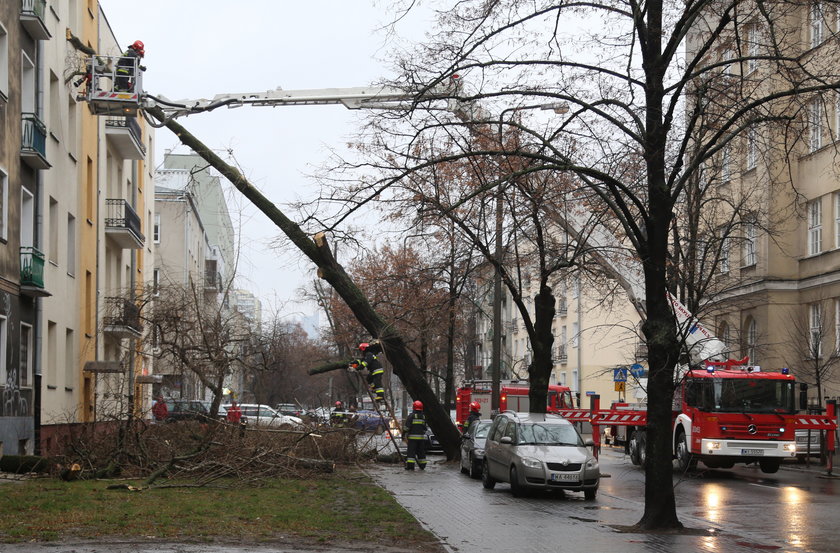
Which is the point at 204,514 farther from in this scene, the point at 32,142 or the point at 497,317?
the point at 497,317

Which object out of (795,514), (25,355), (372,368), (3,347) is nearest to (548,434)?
(795,514)

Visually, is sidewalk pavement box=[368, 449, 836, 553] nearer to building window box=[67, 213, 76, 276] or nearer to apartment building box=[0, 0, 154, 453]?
apartment building box=[0, 0, 154, 453]

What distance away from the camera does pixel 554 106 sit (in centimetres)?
1805

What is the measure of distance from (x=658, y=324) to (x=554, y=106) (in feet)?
15.1

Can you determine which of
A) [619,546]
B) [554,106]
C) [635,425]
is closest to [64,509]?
[619,546]

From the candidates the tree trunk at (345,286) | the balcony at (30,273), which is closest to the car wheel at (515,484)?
the tree trunk at (345,286)

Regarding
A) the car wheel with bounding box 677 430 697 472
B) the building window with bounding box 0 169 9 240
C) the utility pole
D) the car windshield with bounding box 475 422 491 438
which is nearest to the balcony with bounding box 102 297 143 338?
the building window with bounding box 0 169 9 240

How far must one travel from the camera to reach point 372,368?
27234 mm

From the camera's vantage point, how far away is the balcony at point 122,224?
123ft

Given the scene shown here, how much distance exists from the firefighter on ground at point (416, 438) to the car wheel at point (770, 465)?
8.62 metres

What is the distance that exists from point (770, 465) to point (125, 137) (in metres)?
24.1

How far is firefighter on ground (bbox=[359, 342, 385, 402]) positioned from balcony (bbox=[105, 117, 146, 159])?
14996 mm

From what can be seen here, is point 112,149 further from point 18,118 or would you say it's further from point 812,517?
point 812,517

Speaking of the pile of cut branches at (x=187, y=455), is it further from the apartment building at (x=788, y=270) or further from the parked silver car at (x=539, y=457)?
the apartment building at (x=788, y=270)
